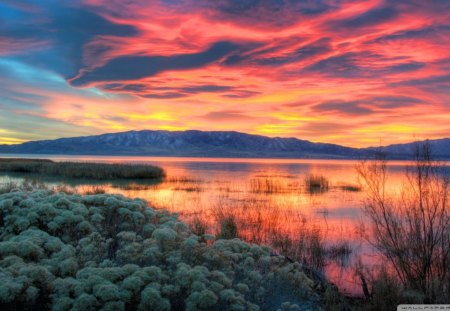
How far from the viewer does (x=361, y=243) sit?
14062mm

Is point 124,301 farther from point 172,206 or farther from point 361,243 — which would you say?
point 172,206

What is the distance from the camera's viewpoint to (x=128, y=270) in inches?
220

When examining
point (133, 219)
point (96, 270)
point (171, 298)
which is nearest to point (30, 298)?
point (96, 270)

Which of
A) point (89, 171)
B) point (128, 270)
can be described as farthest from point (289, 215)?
point (89, 171)

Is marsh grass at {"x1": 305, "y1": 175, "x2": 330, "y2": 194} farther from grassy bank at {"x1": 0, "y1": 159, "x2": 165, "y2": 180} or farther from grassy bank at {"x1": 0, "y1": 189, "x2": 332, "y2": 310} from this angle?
grassy bank at {"x1": 0, "y1": 189, "x2": 332, "y2": 310}

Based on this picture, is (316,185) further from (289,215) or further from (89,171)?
(89,171)

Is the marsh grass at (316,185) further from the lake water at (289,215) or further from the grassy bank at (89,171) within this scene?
the grassy bank at (89,171)

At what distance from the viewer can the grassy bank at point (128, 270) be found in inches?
204

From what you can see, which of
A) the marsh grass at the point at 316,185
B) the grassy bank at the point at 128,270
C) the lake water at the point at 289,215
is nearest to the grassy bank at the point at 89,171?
the lake water at the point at 289,215

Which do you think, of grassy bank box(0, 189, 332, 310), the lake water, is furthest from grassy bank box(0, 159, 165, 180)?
→ grassy bank box(0, 189, 332, 310)

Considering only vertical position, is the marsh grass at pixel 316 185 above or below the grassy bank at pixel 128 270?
below

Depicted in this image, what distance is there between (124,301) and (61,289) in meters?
0.87

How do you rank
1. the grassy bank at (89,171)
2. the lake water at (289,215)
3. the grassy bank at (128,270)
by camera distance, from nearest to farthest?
the grassy bank at (128,270) < the lake water at (289,215) < the grassy bank at (89,171)

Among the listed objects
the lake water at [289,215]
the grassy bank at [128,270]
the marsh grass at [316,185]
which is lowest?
the lake water at [289,215]
